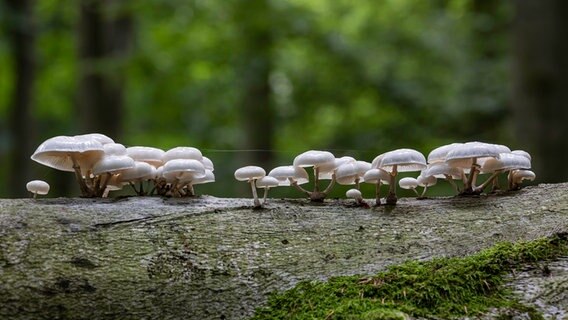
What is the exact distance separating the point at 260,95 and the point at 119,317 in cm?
636

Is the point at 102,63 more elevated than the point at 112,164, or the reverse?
the point at 102,63

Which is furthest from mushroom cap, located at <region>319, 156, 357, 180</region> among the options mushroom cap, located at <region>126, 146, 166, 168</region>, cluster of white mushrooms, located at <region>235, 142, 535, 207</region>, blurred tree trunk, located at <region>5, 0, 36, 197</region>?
blurred tree trunk, located at <region>5, 0, 36, 197</region>

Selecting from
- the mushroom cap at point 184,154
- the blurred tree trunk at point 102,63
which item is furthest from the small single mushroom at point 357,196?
the blurred tree trunk at point 102,63

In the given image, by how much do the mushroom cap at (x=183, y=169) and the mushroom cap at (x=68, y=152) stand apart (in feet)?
0.86

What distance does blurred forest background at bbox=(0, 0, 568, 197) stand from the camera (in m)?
5.29

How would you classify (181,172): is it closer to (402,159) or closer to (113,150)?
(113,150)

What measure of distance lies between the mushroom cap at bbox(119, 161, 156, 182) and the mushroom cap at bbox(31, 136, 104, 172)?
120 mm

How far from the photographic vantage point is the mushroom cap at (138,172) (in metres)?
2.07

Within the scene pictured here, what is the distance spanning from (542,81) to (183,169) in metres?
4.42

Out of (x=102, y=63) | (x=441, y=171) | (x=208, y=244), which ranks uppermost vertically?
(x=102, y=63)

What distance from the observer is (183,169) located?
1.97 meters

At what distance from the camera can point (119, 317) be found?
1.61 m

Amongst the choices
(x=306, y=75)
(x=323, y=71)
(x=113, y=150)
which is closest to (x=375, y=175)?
(x=113, y=150)

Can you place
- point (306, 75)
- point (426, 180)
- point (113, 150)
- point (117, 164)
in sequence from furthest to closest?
point (306, 75) < point (426, 180) < point (113, 150) < point (117, 164)
